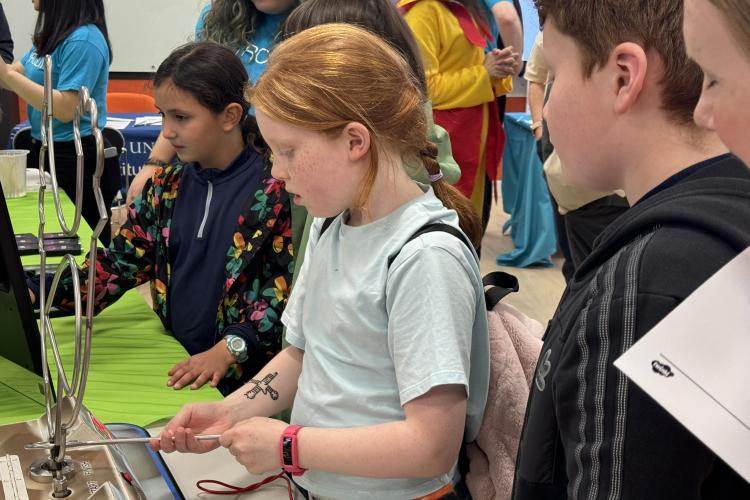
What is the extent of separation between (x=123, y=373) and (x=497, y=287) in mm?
660

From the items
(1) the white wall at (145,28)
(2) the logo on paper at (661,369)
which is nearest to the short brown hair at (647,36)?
(2) the logo on paper at (661,369)

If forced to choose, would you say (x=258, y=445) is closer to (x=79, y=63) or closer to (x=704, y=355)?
(x=704, y=355)

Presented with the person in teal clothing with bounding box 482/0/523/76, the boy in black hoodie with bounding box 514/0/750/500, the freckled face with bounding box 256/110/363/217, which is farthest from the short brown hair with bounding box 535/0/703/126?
the person in teal clothing with bounding box 482/0/523/76

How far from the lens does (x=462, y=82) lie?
271 centimetres

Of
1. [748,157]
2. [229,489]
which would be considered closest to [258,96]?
[229,489]

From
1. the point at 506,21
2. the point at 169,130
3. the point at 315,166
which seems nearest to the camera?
the point at 315,166

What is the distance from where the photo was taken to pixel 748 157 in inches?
18.3

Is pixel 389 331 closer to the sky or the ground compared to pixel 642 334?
closer to the ground

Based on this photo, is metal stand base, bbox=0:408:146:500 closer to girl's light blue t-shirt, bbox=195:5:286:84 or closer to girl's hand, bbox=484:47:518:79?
girl's light blue t-shirt, bbox=195:5:286:84

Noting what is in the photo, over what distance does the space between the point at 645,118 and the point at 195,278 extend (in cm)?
105

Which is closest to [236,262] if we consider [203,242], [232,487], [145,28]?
[203,242]

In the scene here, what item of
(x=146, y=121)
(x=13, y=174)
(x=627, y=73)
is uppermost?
(x=627, y=73)

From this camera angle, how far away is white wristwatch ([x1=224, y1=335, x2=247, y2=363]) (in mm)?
1334

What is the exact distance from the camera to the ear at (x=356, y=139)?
36.5 inches
